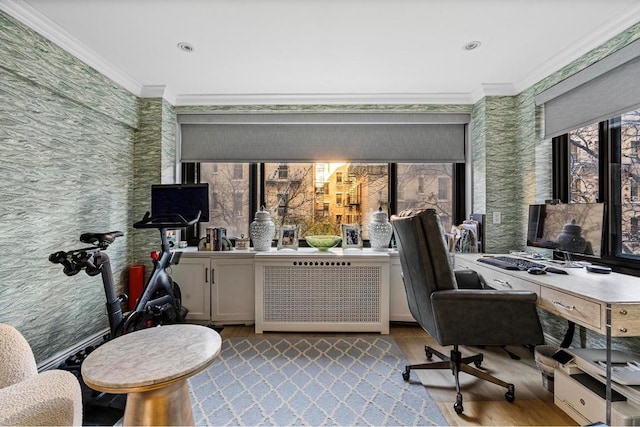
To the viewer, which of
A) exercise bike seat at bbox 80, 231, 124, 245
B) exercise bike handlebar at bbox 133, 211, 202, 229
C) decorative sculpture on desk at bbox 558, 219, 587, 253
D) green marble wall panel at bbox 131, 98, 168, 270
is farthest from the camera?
green marble wall panel at bbox 131, 98, 168, 270

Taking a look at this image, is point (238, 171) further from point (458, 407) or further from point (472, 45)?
point (458, 407)

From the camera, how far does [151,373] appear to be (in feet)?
3.51

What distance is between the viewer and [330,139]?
337 centimetres

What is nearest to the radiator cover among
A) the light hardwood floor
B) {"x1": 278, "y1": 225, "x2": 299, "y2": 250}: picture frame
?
{"x1": 278, "y1": 225, "x2": 299, "y2": 250}: picture frame

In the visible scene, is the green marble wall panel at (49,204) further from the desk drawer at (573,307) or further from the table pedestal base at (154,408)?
the desk drawer at (573,307)

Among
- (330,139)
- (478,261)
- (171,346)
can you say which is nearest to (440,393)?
(478,261)

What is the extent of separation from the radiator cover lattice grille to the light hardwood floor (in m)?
0.51

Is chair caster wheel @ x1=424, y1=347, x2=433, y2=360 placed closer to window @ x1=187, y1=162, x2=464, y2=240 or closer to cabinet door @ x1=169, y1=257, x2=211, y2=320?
window @ x1=187, y1=162, x2=464, y2=240

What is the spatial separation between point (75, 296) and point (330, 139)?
2.78 m

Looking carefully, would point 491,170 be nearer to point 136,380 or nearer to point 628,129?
point 628,129

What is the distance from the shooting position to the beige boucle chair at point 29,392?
1.00m

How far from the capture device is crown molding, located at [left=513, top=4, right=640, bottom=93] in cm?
195

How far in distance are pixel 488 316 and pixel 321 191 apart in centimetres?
220

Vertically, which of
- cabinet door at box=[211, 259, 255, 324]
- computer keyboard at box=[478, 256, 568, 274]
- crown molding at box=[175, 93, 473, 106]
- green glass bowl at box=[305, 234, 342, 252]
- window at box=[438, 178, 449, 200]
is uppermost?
crown molding at box=[175, 93, 473, 106]
